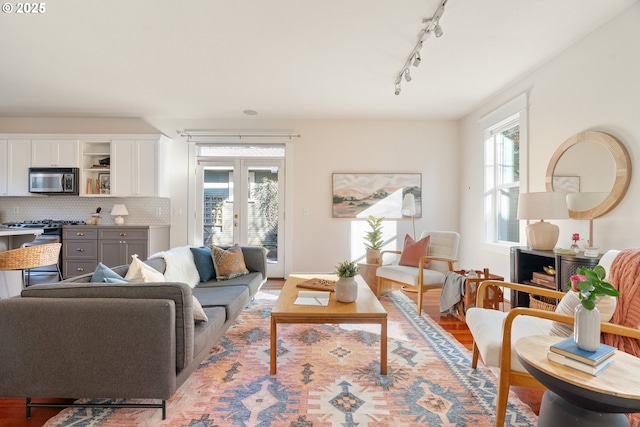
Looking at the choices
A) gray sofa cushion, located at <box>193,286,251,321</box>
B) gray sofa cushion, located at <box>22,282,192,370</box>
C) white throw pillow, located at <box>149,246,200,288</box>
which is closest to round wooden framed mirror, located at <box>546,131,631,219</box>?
gray sofa cushion, located at <box>193,286,251,321</box>

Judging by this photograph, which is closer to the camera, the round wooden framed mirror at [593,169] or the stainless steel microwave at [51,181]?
the round wooden framed mirror at [593,169]

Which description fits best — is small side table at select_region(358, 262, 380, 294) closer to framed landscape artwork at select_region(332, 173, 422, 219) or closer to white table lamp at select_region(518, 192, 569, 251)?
framed landscape artwork at select_region(332, 173, 422, 219)

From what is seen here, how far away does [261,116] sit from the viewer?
5.07 m

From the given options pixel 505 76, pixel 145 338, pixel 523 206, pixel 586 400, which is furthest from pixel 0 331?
pixel 505 76

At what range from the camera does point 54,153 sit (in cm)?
488

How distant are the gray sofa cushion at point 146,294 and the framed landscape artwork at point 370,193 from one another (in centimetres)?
371

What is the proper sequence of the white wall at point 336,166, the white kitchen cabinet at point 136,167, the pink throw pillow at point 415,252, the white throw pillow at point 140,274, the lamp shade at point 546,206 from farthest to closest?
the white wall at point 336,166 → the white kitchen cabinet at point 136,167 → the pink throw pillow at point 415,252 → the lamp shade at point 546,206 → the white throw pillow at point 140,274

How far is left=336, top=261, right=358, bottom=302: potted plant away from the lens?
2.38m

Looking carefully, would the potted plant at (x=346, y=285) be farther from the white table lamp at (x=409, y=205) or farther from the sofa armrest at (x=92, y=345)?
the white table lamp at (x=409, y=205)

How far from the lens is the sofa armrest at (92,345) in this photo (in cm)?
155

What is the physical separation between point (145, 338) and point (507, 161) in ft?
14.5

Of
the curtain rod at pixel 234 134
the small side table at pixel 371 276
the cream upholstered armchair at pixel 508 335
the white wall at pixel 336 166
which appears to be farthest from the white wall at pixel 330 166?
the cream upholstered armchair at pixel 508 335

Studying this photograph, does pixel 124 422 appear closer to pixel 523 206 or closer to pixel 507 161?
pixel 523 206

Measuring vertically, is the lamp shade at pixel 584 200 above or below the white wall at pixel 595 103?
below
